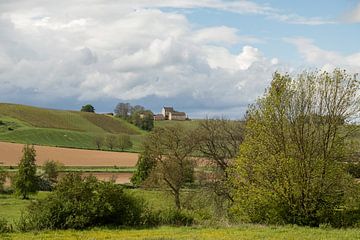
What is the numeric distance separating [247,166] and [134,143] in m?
123

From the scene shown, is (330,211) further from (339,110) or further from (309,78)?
(309,78)

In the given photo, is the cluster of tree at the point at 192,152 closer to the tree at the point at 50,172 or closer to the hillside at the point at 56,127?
the tree at the point at 50,172

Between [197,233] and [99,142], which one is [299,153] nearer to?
[197,233]

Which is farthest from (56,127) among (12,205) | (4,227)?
(4,227)

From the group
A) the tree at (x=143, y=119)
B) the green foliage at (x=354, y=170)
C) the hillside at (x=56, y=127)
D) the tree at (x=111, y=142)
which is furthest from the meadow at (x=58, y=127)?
the green foliage at (x=354, y=170)

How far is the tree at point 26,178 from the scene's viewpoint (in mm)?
73938

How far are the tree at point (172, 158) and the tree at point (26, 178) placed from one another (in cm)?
2207

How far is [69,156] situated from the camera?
385 feet

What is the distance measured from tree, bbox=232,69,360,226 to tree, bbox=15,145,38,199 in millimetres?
46664

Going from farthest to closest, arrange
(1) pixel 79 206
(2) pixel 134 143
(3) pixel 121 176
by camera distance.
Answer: (2) pixel 134 143 < (3) pixel 121 176 < (1) pixel 79 206

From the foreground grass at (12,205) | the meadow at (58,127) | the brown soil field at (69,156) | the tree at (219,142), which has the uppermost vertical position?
the meadow at (58,127)

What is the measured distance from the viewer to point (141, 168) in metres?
81.6

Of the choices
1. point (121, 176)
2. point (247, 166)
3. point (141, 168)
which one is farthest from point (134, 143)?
point (247, 166)

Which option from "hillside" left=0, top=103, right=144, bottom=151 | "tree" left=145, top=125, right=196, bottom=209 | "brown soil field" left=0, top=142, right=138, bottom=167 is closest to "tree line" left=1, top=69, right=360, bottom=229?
"tree" left=145, top=125, right=196, bottom=209
